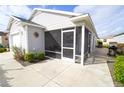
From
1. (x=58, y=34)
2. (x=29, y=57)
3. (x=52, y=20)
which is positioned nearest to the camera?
(x=29, y=57)

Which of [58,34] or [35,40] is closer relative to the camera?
[58,34]

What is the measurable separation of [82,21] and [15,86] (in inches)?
202

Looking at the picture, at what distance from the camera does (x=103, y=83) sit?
3441 millimetres

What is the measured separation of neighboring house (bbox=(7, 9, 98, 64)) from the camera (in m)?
6.01

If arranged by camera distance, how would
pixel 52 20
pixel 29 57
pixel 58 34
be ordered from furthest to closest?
1. pixel 52 20
2. pixel 58 34
3. pixel 29 57

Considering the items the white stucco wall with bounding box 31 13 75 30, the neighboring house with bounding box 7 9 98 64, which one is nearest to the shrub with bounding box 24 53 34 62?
the neighboring house with bounding box 7 9 98 64

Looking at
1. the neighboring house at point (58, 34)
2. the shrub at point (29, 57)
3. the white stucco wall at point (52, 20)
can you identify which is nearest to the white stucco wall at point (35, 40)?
the neighboring house at point (58, 34)

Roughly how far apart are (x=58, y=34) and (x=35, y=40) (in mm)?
2233

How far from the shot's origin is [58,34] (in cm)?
734

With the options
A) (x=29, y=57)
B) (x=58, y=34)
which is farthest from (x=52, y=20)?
(x=29, y=57)

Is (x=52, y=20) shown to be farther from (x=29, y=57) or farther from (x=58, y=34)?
(x=29, y=57)

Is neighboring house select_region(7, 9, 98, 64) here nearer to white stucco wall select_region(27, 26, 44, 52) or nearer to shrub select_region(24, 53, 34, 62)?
white stucco wall select_region(27, 26, 44, 52)

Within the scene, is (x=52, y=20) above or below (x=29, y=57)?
above

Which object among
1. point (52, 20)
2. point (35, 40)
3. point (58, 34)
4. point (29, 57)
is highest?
point (52, 20)
